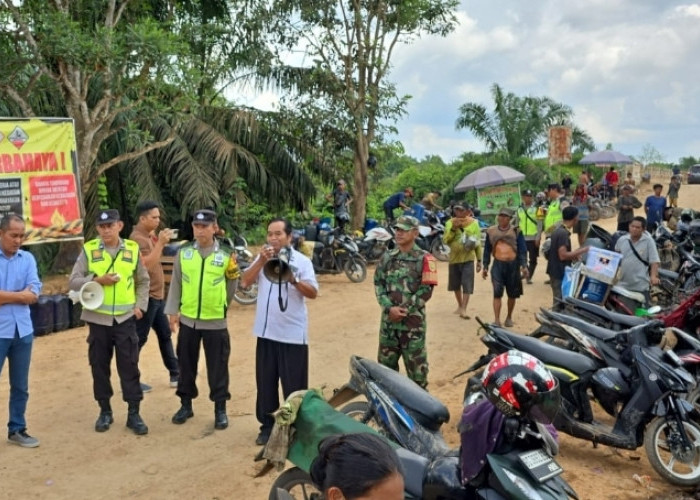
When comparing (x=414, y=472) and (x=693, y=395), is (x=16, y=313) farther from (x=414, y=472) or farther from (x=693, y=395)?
(x=693, y=395)

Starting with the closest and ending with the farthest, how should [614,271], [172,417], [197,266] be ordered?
1. [197,266]
2. [172,417]
3. [614,271]

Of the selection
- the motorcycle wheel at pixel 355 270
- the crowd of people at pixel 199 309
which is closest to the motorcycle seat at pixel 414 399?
the crowd of people at pixel 199 309

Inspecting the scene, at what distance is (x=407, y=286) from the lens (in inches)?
202

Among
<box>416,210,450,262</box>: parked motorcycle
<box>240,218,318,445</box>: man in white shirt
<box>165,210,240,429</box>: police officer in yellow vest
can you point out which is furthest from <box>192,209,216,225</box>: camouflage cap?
<box>416,210,450,262</box>: parked motorcycle

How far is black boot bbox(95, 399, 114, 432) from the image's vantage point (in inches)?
204

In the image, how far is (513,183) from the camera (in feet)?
47.3

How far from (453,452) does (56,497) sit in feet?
8.41

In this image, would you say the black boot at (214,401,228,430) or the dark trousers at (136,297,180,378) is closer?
the black boot at (214,401,228,430)

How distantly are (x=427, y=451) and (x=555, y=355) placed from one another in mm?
1719

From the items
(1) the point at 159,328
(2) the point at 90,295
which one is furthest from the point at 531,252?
(2) the point at 90,295

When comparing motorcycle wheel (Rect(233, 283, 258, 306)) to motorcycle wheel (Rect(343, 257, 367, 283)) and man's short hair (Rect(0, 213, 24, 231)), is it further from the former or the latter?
man's short hair (Rect(0, 213, 24, 231))

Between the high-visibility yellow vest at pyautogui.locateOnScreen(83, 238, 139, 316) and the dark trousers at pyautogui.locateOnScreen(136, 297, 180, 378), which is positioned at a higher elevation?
the high-visibility yellow vest at pyautogui.locateOnScreen(83, 238, 139, 316)

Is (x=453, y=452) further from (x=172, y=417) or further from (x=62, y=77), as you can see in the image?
(x=62, y=77)

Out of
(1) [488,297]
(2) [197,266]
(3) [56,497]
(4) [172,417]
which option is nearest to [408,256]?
(2) [197,266]
